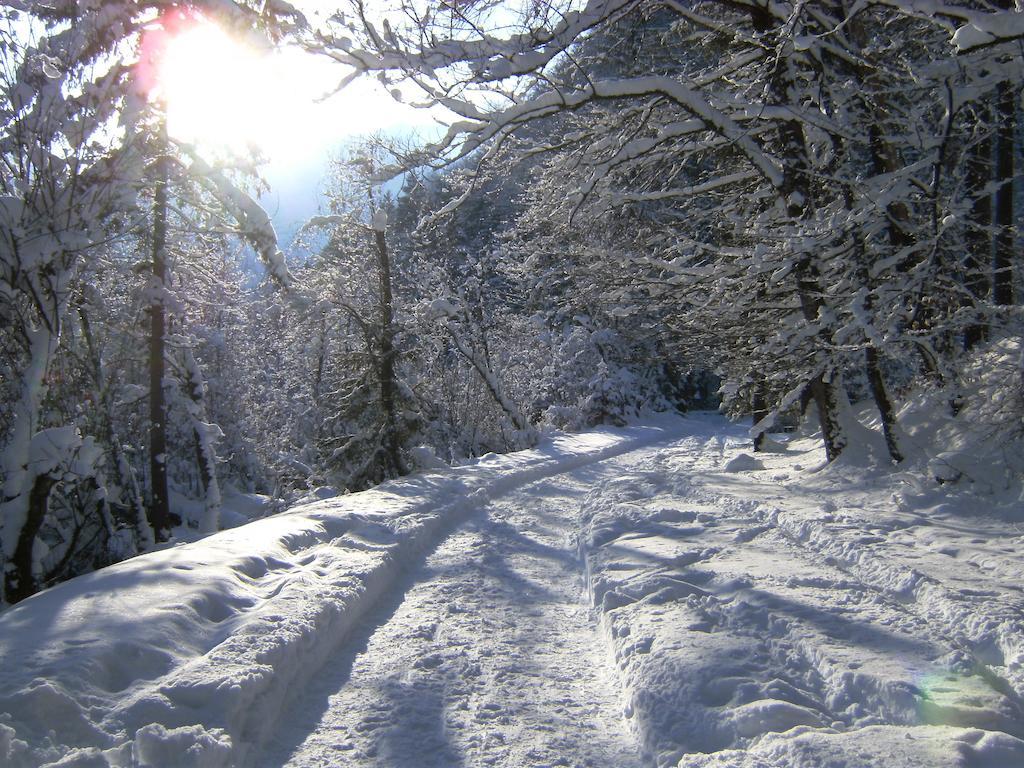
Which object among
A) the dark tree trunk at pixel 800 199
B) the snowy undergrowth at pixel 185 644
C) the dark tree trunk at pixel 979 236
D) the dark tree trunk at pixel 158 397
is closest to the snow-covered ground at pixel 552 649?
the snowy undergrowth at pixel 185 644

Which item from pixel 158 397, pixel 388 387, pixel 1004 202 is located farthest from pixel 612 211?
pixel 158 397

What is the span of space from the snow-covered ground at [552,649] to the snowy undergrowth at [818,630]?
0.02m

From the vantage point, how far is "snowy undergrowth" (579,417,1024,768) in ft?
9.25

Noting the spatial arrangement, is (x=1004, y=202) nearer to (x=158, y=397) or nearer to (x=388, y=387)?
(x=388, y=387)

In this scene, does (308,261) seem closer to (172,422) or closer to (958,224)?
(172,422)

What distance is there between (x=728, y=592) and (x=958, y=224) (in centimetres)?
548

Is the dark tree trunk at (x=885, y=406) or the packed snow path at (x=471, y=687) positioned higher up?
the dark tree trunk at (x=885, y=406)

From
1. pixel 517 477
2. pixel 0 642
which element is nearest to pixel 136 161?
pixel 0 642

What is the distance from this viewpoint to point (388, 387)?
1614 centimetres

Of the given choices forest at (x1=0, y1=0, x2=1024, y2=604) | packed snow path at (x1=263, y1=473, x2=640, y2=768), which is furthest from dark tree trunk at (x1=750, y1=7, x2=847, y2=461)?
packed snow path at (x1=263, y1=473, x2=640, y2=768)

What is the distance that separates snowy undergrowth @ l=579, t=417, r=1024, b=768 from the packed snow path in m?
0.22

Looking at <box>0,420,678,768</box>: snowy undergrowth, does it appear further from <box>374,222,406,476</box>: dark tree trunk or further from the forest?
<box>374,222,406,476</box>: dark tree trunk

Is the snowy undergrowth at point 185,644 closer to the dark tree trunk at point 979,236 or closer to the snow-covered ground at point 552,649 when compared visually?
the snow-covered ground at point 552,649

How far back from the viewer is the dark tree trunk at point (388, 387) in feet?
52.7
